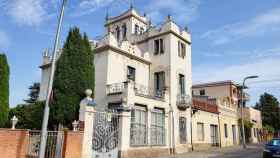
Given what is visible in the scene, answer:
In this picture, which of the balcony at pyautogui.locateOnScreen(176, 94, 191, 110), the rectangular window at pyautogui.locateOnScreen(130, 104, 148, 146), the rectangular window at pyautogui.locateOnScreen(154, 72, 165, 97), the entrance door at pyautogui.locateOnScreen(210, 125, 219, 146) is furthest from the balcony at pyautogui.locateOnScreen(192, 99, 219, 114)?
the rectangular window at pyautogui.locateOnScreen(130, 104, 148, 146)

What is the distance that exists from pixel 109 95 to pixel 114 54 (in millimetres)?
3331

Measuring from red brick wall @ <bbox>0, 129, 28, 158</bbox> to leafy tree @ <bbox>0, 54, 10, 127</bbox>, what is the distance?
4192 mm

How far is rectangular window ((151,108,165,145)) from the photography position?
19.7 metres

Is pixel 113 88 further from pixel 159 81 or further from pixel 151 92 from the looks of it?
pixel 159 81

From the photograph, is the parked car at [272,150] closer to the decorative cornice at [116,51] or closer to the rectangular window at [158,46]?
the rectangular window at [158,46]

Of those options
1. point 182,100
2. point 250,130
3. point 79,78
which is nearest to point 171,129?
point 182,100

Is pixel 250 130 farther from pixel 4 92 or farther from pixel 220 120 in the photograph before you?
pixel 4 92

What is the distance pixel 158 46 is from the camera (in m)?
23.9

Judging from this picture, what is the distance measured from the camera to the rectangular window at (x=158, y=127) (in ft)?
64.7

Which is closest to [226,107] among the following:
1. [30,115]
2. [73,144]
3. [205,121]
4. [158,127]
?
[205,121]

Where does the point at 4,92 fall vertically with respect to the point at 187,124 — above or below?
above


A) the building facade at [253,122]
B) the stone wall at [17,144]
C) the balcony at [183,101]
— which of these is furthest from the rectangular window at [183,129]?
the building facade at [253,122]

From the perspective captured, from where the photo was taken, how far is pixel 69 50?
17.6m

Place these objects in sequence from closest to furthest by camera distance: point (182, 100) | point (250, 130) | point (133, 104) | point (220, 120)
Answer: point (133, 104)
point (182, 100)
point (220, 120)
point (250, 130)
